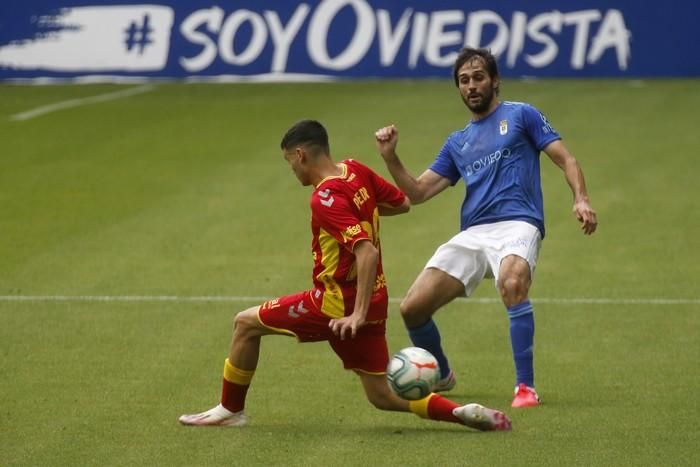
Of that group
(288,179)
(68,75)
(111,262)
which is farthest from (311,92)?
(111,262)

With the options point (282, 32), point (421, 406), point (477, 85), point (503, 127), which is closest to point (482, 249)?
point (503, 127)

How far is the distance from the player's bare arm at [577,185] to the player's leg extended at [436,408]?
1356mm

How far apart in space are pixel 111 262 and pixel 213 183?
4.53 metres

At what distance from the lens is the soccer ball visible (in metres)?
8.87

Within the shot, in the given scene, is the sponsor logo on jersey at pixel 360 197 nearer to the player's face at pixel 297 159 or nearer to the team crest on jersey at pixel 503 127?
the player's face at pixel 297 159

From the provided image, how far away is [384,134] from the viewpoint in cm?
959

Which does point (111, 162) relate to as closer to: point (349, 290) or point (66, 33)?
point (66, 33)

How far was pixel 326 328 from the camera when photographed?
9.08 metres

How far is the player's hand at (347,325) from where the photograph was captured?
859cm

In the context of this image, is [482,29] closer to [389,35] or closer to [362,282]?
[389,35]

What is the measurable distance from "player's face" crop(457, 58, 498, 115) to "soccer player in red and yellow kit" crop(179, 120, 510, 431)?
1344 millimetres

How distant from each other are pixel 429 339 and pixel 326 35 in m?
18.6

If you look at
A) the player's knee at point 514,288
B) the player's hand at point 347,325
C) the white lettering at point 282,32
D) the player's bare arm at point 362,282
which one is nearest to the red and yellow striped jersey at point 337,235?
the player's bare arm at point 362,282

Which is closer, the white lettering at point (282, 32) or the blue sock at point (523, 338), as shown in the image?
the blue sock at point (523, 338)
